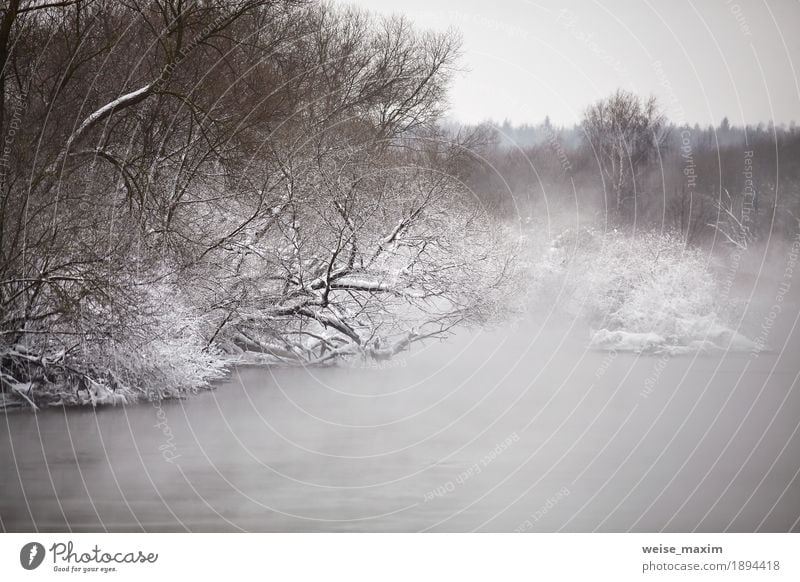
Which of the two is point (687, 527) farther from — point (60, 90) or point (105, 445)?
point (60, 90)

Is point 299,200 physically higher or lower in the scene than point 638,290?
higher

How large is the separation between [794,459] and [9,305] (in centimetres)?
780

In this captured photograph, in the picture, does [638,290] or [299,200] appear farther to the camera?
[638,290]

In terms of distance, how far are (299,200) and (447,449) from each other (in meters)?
3.21

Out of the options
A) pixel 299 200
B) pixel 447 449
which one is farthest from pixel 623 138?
pixel 447 449

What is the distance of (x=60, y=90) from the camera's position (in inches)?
326
